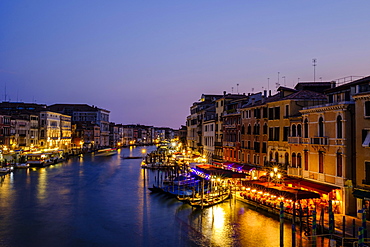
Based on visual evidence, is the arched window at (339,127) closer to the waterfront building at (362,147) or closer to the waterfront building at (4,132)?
the waterfront building at (362,147)

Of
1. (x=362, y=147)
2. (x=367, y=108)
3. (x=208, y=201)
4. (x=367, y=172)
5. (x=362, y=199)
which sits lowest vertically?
(x=208, y=201)

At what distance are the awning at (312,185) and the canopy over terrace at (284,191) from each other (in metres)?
0.45

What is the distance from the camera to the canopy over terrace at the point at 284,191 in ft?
53.7

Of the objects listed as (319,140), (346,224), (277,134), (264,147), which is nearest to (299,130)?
(319,140)

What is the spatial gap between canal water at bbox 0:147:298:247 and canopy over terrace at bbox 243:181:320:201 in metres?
1.31

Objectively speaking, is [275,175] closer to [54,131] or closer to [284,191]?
[284,191]

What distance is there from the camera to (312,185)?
17812 mm

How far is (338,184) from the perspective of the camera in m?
16.4

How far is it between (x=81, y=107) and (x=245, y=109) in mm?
78317

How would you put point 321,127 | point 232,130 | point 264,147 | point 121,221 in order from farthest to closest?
point 232,130 < point 264,147 < point 121,221 < point 321,127

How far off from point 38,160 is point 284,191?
39.1m

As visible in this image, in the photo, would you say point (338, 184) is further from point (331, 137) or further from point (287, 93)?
point (287, 93)

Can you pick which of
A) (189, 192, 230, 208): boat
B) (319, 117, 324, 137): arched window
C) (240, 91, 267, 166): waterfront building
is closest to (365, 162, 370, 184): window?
(319, 117, 324, 137): arched window

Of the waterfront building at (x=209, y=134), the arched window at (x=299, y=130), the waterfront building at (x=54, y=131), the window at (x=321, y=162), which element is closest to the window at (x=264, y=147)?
the arched window at (x=299, y=130)
